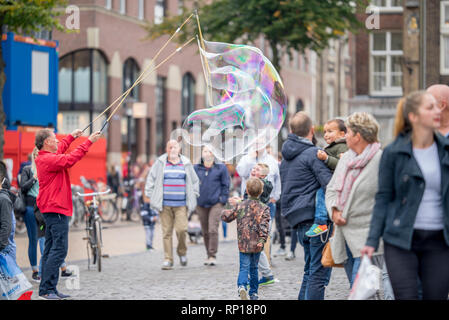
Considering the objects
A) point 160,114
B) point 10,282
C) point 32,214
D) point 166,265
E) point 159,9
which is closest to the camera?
point 10,282

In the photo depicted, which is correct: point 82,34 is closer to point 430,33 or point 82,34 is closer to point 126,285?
point 430,33

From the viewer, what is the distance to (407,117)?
5.37 m

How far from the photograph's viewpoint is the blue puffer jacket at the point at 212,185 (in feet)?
43.3

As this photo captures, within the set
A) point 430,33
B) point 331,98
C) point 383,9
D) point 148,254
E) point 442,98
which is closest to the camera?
point 442,98

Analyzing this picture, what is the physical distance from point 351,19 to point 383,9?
10756mm

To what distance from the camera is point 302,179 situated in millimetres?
7824

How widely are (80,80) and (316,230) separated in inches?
1180

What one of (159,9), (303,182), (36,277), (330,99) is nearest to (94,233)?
(36,277)

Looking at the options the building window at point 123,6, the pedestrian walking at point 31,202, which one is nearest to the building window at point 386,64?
the building window at point 123,6

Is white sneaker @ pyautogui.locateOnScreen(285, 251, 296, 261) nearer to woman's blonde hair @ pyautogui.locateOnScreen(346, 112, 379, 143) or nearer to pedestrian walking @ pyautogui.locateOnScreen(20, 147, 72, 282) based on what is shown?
pedestrian walking @ pyautogui.locateOnScreen(20, 147, 72, 282)

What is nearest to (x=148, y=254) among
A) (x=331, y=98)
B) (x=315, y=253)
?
(x=315, y=253)

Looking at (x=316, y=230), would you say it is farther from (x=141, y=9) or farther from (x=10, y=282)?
(x=141, y=9)

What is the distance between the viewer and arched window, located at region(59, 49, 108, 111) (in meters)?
35.9

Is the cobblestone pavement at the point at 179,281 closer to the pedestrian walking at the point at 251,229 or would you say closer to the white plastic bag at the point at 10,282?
the pedestrian walking at the point at 251,229
